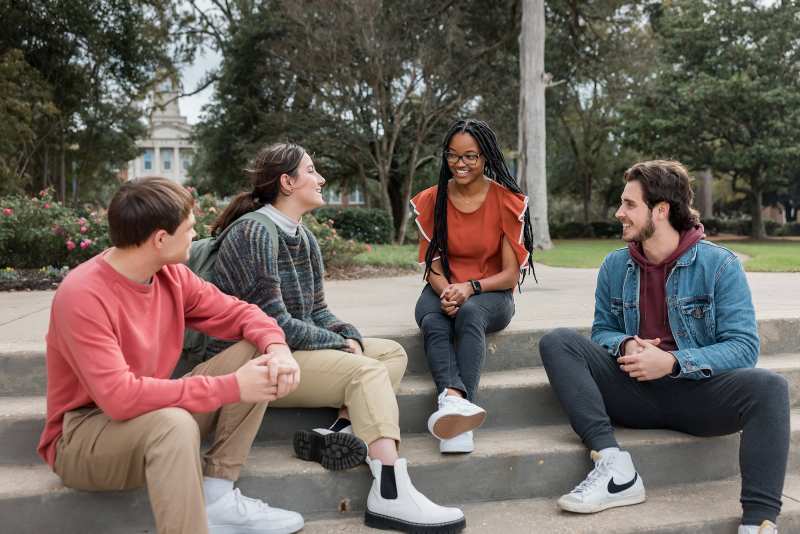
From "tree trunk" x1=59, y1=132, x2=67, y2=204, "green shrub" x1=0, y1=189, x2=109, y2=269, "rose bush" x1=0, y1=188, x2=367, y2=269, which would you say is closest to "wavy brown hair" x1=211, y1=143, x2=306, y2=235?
"rose bush" x1=0, y1=188, x2=367, y2=269

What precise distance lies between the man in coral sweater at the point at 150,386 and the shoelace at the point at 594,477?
41.8 inches

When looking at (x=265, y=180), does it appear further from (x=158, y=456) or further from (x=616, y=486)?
(x=616, y=486)

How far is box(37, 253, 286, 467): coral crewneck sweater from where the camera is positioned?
206cm

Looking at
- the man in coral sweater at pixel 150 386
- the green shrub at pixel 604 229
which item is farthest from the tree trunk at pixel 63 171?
the man in coral sweater at pixel 150 386

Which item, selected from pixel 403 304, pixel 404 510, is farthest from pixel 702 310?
pixel 403 304

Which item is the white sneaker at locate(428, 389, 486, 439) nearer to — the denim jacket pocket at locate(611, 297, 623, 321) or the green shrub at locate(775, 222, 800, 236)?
the denim jacket pocket at locate(611, 297, 623, 321)

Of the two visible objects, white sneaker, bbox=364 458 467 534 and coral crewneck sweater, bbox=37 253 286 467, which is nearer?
coral crewneck sweater, bbox=37 253 286 467

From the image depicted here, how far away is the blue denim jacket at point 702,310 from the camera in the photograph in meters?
2.72

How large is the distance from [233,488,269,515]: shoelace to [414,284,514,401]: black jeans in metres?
0.92

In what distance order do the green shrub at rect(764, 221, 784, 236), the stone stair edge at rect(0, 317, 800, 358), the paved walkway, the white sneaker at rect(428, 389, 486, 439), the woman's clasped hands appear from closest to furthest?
the white sneaker at rect(428, 389, 486, 439), the stone stair edge at rect(0, 317, 800, 358), the woman's clasped hands, the paved walkway, the green shrub at rect(764, 221, 784, 236)

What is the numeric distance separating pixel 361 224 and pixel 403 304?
11768mm

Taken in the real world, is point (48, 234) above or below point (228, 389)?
above

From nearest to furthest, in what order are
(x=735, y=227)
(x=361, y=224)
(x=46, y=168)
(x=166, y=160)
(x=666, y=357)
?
(x=666, y=357) → (x=361, y=224) → (x=46, y=168) → (x=735, y=227) → (x=166, y=160)

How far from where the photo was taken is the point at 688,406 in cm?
285
